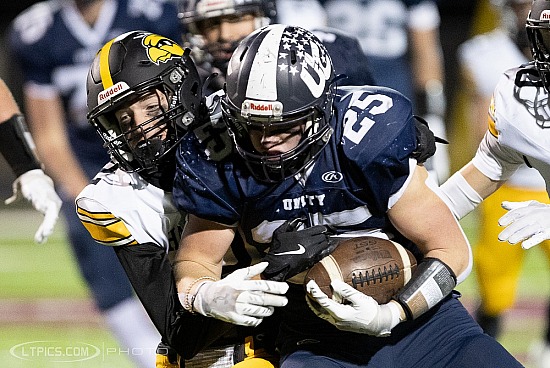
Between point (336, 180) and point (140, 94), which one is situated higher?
point (140, 94)

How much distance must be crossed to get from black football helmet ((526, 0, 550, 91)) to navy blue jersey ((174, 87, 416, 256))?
43 cm

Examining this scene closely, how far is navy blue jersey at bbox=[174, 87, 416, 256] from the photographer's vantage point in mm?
2504

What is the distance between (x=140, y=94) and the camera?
9.05 feet

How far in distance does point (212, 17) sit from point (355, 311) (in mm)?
1481

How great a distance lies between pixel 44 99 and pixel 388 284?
3.18m

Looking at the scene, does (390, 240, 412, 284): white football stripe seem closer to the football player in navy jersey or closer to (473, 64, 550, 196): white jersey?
the football player in navy jersey

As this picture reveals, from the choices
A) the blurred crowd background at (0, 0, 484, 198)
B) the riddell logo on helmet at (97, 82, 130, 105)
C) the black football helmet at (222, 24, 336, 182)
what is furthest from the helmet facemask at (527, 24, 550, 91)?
the blurred crowd background at (0, 0, 484, 198)

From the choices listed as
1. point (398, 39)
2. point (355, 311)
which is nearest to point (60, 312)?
point (398, 39)

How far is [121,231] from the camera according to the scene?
2.74 meters

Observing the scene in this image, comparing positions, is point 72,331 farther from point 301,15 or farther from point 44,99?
point 301,15

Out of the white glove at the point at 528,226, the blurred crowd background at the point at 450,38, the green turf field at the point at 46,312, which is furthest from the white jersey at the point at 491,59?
the blurred crowd background at the point at 450,38

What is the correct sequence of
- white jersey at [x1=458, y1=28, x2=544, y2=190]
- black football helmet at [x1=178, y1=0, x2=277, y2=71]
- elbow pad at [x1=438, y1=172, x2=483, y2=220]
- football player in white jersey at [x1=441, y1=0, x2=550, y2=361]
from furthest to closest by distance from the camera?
white jersey at [x1=458, y1=28, x2=544, y2=190]
black football helmet at [x1=178, y1=0, x2=277, y2=71]
elbow pad at [x1=438, y1=172, x2=483, y2=220]
football player in white jersey at [x1=441, y1=0, x2=550, y2=361]

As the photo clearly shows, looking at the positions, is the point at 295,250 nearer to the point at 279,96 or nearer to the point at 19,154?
the point at 279,96

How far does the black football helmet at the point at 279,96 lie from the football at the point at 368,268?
24cm
